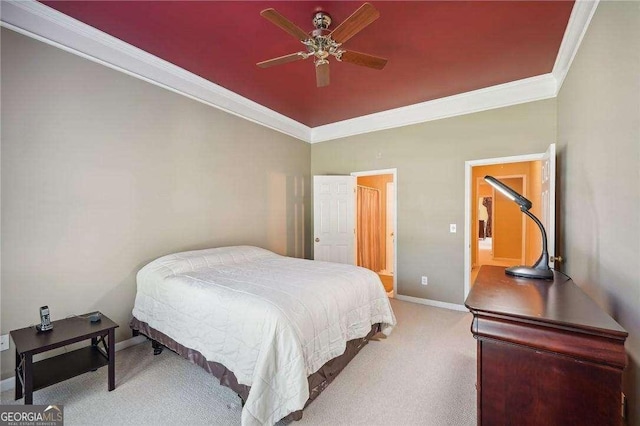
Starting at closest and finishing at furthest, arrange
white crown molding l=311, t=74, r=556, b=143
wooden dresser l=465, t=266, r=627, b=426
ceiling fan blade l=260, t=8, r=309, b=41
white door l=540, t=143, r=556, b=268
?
1. wooden dresser l=465, t=266, r=627, b=426
2. ceiling fan blade l=260, t=8, r=309, b=41
3. white door l=540, t=143, r=556, b=268
4. white crown molding l=311, t=74, r=556, b=143

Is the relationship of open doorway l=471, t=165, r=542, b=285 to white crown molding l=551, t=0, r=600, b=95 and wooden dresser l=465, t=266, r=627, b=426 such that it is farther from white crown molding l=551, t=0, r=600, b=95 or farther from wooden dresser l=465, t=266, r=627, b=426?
wooden dresser l=465, t=266, r=627, b=426

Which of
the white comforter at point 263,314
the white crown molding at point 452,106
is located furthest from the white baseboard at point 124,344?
the white crown molding at point 452,106

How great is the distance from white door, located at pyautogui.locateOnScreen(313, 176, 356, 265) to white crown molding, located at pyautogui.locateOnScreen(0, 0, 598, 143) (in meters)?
0.91

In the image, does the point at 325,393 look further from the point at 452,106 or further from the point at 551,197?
the point at 452,106

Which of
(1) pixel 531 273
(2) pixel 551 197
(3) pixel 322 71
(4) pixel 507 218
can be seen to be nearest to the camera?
(1) pixel 531 273

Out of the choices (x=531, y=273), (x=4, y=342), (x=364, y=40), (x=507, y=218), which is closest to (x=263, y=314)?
(x=531, y=273)

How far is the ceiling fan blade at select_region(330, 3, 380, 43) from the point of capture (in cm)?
164

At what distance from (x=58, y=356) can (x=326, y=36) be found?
10.6 ft

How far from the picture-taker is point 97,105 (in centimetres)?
247

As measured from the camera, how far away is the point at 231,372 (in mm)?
1803

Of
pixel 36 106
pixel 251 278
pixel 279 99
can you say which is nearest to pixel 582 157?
pixel 251 278

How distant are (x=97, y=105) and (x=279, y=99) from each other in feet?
6.64

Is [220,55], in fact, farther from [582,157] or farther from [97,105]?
[582,157]

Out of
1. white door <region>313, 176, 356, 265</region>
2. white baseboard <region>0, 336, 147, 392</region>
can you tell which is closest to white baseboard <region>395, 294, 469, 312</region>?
white door <region>313, 176, 356, 265</region>
